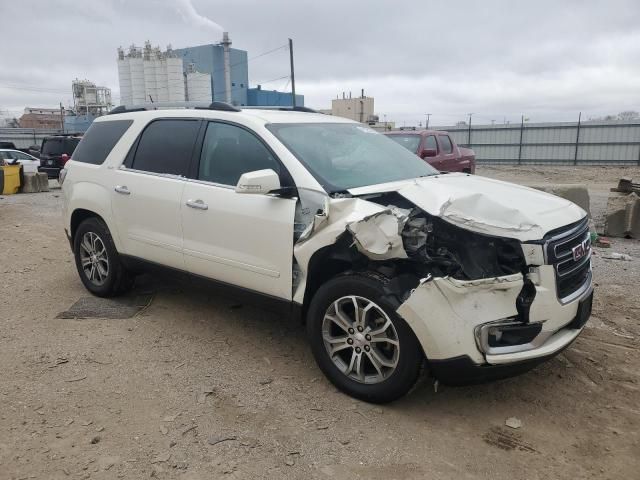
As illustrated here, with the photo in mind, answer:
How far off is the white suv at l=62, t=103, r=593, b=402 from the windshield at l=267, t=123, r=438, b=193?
0.05 ft

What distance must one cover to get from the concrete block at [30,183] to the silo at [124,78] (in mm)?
28498

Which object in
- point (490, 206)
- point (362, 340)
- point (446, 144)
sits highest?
point (446, 144)

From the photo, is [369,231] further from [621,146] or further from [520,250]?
[621,146]

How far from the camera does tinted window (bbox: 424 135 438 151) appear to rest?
12316 millimetres

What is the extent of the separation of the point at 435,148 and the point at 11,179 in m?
13.0

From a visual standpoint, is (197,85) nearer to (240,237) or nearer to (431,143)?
(431,143)

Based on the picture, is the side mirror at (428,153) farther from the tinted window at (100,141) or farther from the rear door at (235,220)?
the rear door at (235,220)

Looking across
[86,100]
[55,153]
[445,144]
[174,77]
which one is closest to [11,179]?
[55,153]

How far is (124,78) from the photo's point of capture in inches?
1663

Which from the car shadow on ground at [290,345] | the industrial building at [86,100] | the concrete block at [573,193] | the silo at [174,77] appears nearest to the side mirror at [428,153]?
the concrete block at [573,193]

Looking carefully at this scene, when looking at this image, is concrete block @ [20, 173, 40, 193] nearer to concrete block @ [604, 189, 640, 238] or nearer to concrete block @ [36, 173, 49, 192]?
concrete block @ [36, 173, 49, 192]

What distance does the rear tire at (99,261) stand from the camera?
5.02 m

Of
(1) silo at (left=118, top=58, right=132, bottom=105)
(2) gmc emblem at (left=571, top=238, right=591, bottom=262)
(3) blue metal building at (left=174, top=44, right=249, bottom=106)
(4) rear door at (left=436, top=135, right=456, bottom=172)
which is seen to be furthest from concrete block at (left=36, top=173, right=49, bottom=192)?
(1) silo at (left=118, top=58, right=132, bottom=105)

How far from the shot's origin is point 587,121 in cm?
2756
